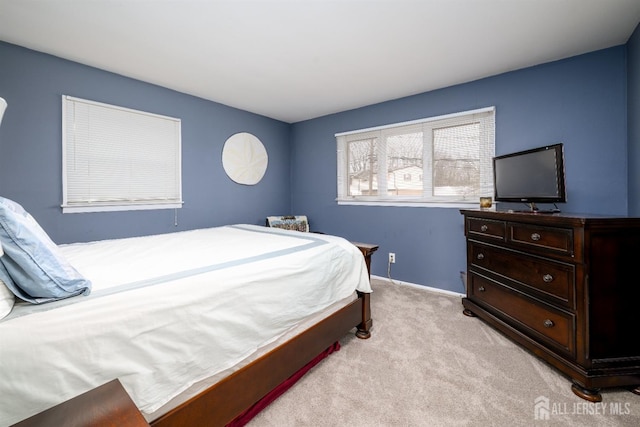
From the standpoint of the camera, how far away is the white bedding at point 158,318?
795 mm

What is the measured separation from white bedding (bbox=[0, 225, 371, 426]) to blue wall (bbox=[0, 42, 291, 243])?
774 millimetres

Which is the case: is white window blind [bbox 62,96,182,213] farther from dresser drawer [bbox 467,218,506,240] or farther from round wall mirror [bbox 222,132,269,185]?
dresser drawer [bbox 467,218,506,240]

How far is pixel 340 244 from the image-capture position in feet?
6.77

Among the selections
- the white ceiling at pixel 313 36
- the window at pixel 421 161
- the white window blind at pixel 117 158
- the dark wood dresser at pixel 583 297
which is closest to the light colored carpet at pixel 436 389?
the dark wood dresser at pixel 583 297

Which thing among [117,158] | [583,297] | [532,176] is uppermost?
[117,158]

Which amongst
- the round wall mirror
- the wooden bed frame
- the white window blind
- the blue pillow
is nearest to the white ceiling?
the white window blind

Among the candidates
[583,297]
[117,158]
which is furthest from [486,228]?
[117,158]

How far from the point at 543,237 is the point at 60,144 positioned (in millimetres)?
3935

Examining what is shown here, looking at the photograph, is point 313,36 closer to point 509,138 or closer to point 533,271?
point 509,138

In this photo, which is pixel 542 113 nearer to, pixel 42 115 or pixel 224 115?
pixel 224 115

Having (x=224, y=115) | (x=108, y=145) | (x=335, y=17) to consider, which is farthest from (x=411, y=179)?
(x=108, y=145)

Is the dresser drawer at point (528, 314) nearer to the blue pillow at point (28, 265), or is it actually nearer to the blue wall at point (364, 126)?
the blue wall at point (364, 126)

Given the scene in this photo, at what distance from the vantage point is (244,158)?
381 cm

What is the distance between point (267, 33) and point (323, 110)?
1.90 metres
